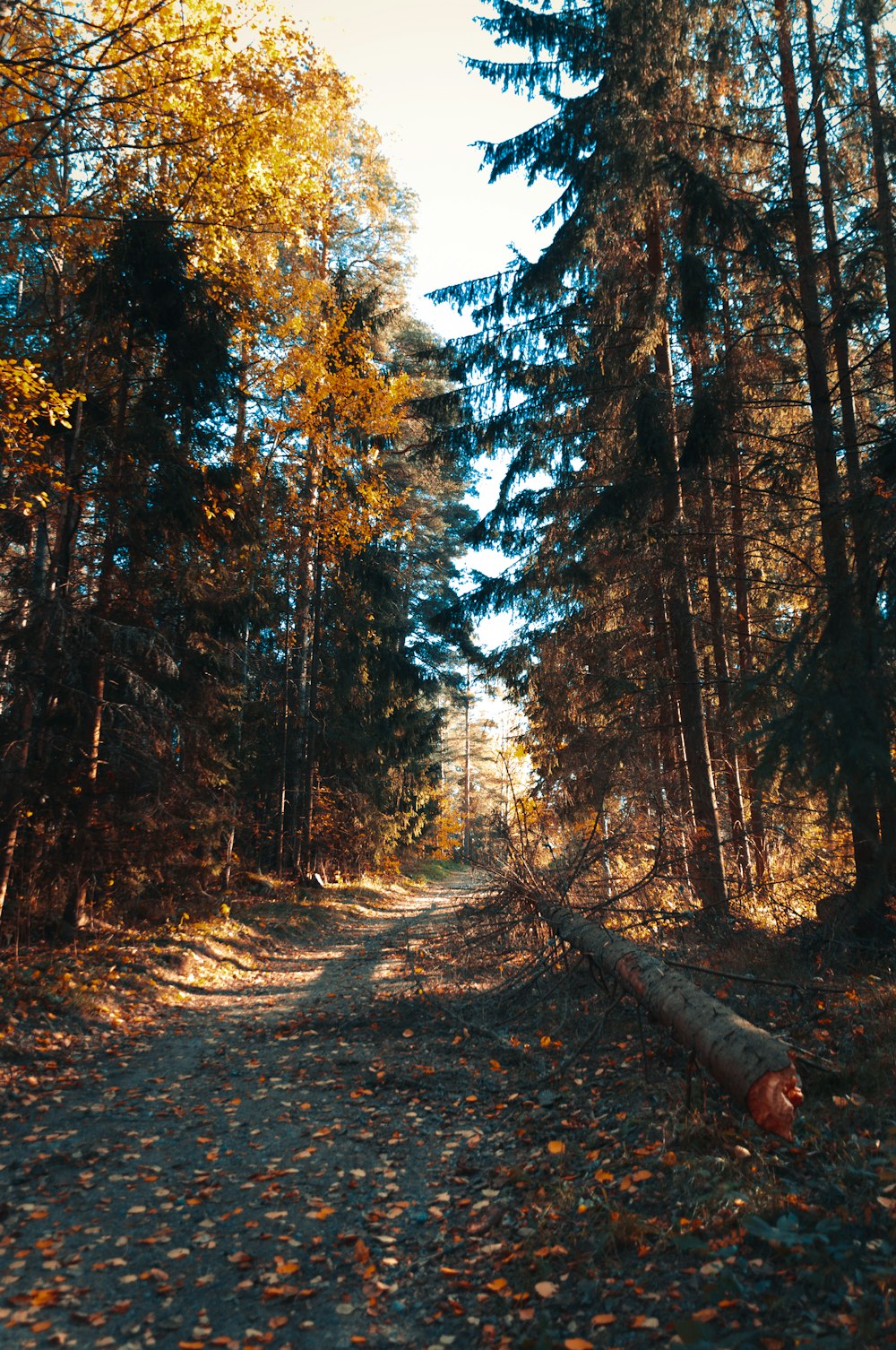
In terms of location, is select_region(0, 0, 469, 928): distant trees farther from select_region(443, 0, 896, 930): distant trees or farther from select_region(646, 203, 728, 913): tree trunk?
select_region(646, 203, 728, 913): tree trunk

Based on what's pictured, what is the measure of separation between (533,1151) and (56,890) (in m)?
7.53

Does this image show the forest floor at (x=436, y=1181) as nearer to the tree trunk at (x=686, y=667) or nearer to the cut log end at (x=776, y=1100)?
the cut log end at (x=776, y=1100)

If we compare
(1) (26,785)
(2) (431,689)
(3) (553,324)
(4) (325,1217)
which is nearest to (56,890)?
(1) (26,785)

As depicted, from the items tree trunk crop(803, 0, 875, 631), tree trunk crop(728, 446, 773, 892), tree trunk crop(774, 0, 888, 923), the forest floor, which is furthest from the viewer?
tree trunk crop(728, 446, 773, 892)

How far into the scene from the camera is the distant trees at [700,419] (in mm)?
6789

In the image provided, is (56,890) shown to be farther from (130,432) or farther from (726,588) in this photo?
(726,588)

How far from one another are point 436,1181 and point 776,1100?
82.5 inches

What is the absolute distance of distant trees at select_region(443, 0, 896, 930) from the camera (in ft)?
22.3

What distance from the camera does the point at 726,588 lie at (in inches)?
614

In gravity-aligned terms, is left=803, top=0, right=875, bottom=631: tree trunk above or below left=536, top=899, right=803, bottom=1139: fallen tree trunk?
above

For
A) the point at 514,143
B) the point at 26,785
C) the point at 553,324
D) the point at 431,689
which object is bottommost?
the point at 26,785

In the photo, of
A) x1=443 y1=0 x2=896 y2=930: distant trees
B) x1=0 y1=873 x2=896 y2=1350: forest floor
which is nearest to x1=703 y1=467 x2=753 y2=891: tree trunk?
x1=443 y1=0 x2=896 y2=930: distant trees

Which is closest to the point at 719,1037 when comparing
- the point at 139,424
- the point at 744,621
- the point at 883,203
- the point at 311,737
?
the point at 883,203

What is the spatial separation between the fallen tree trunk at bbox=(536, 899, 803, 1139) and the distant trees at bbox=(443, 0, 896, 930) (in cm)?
158
